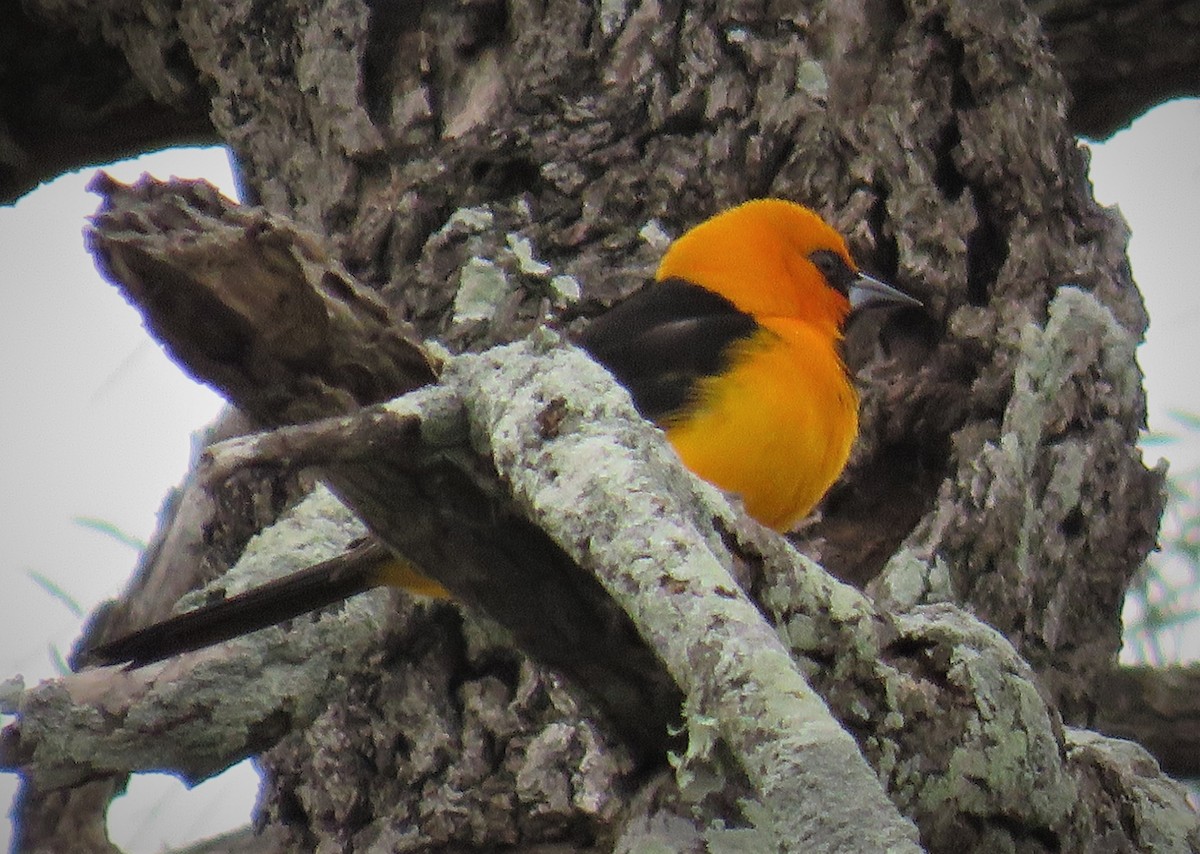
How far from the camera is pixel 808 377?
9.17 feet

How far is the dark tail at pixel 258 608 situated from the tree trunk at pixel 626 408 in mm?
37

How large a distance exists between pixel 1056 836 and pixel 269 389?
1.00 m

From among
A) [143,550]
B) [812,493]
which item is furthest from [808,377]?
[143,550]

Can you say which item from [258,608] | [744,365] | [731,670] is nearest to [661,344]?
[744,365]

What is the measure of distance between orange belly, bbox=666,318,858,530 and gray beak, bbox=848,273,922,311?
0.15 m

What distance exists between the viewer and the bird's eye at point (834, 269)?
10.1 ft

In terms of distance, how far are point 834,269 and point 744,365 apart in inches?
15.8

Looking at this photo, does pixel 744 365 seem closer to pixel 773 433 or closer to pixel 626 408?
pixel 773 433

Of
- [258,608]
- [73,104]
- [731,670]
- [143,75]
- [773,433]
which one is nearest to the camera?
[731,670]

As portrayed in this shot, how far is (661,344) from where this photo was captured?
111 inches

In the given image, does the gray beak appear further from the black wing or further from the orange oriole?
the black wing

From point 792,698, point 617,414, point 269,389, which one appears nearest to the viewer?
point 792,698

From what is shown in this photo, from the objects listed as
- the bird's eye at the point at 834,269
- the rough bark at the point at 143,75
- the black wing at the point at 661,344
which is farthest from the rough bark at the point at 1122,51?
the black wing at the point at 661,344

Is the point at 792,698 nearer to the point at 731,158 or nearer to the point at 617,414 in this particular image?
the point at 617,414
